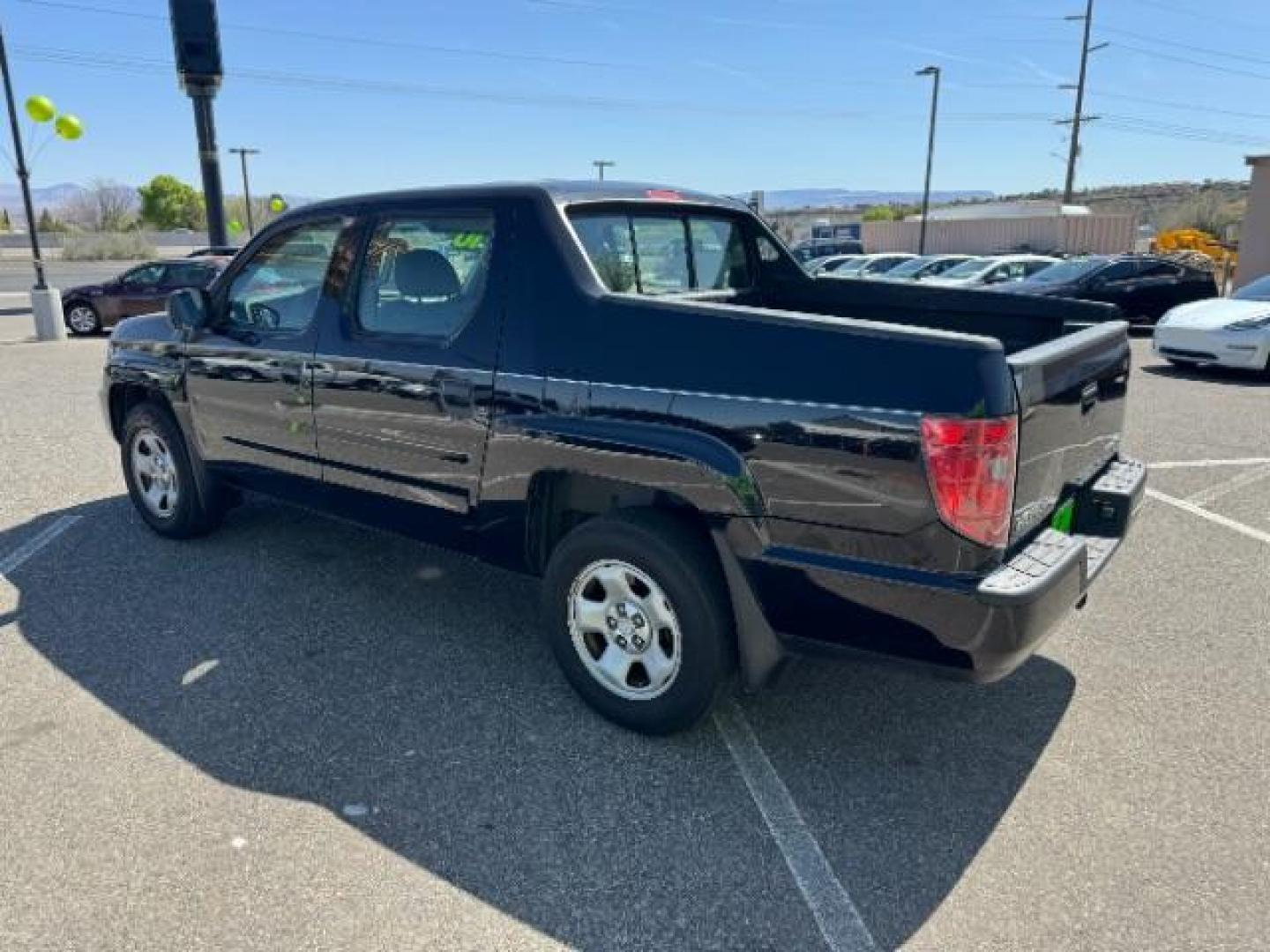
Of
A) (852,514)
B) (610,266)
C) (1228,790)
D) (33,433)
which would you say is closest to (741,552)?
(852,514)

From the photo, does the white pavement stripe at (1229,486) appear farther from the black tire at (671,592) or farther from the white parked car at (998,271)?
the white parked car at (998,271)

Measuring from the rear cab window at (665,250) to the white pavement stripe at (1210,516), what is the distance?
10.8 ft

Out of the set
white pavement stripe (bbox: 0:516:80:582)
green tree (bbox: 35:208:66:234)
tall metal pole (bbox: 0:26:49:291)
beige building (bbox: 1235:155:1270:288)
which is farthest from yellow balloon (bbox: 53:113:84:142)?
green tree (bbox: 35:208:66:234)

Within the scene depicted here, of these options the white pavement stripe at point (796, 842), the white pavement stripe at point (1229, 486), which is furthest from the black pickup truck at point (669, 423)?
the white pavement stripe at point (1229, 486)

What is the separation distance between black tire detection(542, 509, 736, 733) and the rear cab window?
91cm

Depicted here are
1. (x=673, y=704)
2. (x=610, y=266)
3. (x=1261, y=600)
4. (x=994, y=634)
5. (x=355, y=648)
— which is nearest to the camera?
(x=994, y=634)

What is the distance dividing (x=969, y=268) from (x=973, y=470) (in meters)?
20.3

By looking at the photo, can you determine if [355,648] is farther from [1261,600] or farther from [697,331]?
[1261,600]

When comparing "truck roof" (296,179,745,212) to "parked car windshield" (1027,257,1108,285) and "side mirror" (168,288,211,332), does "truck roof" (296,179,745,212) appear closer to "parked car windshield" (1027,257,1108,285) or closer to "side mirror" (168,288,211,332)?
"side mirror" (168,288,211,332)

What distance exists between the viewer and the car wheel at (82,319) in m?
16.5

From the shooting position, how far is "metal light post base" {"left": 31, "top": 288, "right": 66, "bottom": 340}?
49.9ft

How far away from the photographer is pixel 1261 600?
14.2 feet

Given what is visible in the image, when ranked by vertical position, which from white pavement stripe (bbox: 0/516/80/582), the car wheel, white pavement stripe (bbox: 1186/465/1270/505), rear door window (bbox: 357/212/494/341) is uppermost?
rear door window (bbox: 357/212/494/341)

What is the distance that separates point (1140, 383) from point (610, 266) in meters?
9.32
